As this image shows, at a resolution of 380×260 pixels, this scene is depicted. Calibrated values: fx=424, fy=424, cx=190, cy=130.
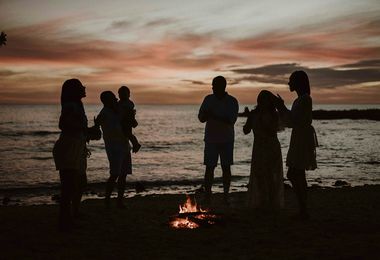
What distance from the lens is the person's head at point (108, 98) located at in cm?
856

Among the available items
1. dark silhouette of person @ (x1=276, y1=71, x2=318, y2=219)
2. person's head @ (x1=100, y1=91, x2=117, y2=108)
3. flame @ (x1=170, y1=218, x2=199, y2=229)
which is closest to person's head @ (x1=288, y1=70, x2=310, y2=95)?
dark silhouette of person @ (x1=276, y1=71, x2=318, y2=219)

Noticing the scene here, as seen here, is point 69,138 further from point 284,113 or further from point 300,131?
point 300,131

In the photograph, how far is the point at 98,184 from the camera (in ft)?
66.4

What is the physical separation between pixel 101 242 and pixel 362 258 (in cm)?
370

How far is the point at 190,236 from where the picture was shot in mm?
6926

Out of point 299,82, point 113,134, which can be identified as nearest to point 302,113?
point 299,82

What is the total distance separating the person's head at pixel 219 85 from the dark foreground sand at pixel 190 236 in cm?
254

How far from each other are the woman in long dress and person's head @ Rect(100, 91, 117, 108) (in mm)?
2700

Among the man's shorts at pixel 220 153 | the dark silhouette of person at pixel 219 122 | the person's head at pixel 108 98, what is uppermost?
the person's head at pixel 108 98

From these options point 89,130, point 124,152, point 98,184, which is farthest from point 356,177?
point 89,130

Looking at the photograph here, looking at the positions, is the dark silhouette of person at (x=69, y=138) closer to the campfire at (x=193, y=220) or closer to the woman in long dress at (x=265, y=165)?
the campfire at (x=193, y=220)

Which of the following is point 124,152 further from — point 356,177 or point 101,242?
point 356,177

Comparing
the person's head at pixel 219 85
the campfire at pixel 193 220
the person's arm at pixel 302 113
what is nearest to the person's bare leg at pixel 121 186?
the campfire at pixel 193 220

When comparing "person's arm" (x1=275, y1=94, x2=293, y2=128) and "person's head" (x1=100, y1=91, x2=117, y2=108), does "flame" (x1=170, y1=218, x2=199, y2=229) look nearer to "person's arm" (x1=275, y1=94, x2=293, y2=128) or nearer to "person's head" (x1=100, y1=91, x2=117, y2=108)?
"person's arm" (x1=275, y1=94, x2=293, y2=128)
